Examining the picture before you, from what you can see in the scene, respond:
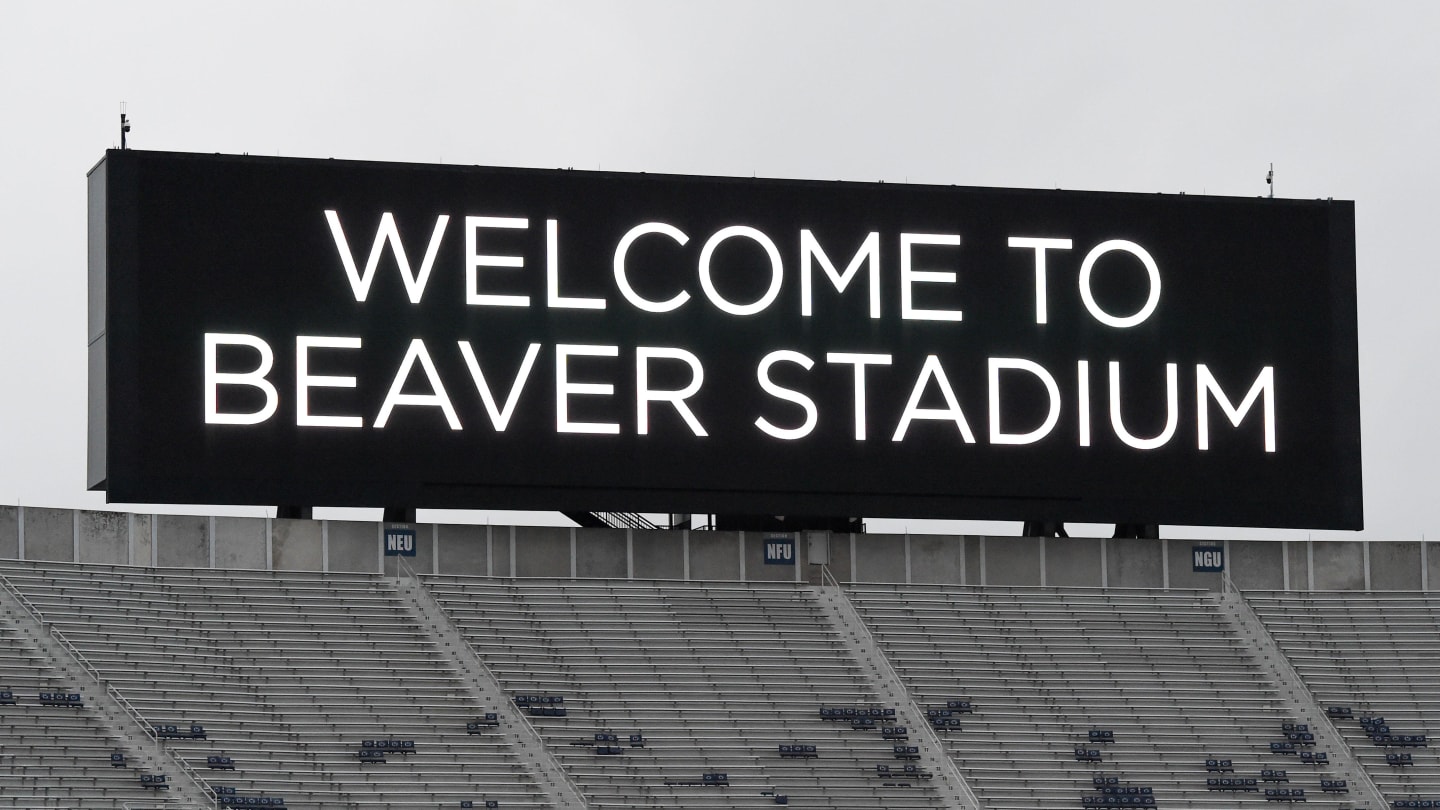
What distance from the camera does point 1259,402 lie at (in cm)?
5219

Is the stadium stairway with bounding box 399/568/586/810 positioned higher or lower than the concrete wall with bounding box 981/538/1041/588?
lower

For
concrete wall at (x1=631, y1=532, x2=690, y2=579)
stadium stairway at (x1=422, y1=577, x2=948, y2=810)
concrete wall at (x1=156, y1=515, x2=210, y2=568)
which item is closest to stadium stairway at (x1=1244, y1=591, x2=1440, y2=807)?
stadium stairway at (x1=422, y1=577, x2=948, y2=810)

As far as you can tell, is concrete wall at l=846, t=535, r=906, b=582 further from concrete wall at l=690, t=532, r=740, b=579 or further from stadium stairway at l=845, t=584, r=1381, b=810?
concrete wall at l=690, t=532, r=740, b=579

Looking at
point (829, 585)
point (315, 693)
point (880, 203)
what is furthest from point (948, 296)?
point (315, 693)

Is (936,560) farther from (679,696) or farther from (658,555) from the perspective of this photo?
(679,696)

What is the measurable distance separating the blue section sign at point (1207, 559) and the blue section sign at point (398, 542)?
46.7ft

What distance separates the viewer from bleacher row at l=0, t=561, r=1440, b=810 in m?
44.3

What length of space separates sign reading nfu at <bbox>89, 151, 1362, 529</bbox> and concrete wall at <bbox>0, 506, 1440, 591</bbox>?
94 cm

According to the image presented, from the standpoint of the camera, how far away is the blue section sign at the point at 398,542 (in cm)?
4966

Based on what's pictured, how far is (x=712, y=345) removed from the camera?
50438mm

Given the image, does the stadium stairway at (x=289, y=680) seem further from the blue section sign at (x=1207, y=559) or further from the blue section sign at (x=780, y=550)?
the blue section sign at (x=1207, y=559)

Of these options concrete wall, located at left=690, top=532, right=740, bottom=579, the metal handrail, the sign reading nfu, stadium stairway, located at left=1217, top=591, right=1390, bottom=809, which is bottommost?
stadium stairway, located at left=1217, top=591, right=1390, bottom=809

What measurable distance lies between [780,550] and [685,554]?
173cm

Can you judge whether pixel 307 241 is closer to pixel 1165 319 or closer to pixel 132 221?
pixel 132 221
